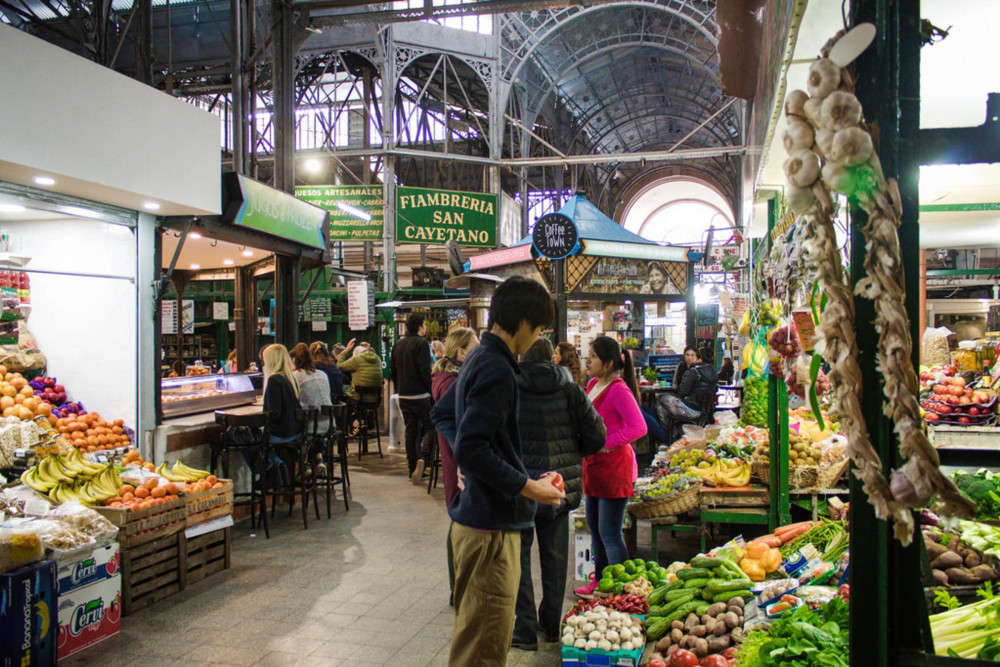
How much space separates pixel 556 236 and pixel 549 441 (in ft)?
19.2

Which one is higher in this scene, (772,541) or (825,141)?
(825,141)

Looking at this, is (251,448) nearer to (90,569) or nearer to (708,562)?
(90,569)

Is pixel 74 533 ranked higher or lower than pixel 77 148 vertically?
lower

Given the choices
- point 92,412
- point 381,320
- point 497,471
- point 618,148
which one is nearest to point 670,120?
point 618,148

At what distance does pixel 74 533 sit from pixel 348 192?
10.2 m

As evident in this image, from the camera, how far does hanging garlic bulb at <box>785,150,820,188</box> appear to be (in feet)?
4.10

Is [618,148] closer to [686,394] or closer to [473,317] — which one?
[473,317]

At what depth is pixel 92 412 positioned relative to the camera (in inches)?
244

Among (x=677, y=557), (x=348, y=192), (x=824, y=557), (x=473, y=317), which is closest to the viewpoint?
(x=824, y=557)

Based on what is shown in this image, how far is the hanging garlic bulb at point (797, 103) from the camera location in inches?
50.6

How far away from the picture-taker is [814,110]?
1238mm

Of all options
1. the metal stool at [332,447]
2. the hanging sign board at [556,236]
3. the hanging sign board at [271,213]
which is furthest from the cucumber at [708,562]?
the hanging sign board at [556,236]

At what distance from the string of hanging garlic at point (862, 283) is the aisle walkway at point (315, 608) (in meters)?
3.24

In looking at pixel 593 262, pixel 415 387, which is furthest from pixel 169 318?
pixel 593 262
